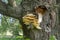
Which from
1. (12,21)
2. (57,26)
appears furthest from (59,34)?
(12,21)

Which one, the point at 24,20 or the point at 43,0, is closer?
the point at 24,20

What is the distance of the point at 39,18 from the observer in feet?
4.59

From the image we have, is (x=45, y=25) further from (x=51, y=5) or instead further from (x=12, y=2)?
(x=12, y=2)

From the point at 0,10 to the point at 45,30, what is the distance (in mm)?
411

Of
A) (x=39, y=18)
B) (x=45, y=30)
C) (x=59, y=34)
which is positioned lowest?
(x=59, y=34)

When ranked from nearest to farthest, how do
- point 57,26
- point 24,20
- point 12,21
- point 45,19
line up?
point 24,20 < point 45,19 < point 57,26 < point 12,21

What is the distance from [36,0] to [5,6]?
0.27 m

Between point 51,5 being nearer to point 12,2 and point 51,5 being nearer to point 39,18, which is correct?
point 39,18

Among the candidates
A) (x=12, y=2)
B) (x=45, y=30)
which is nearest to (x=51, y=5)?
(x=45, y=30)

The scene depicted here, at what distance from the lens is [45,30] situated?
Answer: 1467mm

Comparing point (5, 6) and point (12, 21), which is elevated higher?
point (5, 6)

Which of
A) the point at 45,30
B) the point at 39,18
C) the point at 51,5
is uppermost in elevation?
the point at 51,5

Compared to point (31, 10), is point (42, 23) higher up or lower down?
lower down

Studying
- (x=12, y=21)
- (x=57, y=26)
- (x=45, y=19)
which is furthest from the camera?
(x=12, y=21)
